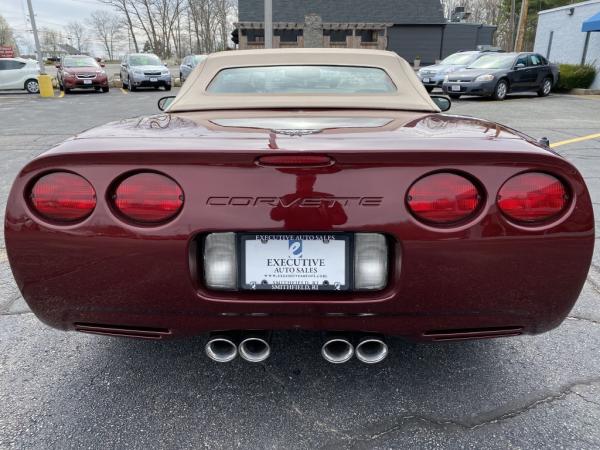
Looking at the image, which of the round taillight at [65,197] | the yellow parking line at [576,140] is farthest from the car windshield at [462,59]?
the round taillight at [65,197]

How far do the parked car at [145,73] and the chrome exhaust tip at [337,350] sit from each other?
69.1 feet

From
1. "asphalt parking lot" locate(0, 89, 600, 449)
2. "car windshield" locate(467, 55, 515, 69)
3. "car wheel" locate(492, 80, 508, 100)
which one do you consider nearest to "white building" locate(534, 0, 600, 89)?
"car windshield" locate(467, 55, 515, 69)

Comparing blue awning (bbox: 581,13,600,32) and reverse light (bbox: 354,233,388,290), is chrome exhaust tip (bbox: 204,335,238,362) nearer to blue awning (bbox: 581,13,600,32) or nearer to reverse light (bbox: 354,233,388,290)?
reverse light (bbox: 354,233,388,290)

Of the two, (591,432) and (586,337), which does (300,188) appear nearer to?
(591,432)

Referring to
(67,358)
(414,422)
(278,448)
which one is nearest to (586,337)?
(414,422)

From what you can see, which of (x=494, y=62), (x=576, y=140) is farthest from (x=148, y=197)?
(x=494, y=62)

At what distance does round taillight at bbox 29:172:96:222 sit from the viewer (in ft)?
5.41

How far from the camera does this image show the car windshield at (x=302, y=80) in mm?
2824

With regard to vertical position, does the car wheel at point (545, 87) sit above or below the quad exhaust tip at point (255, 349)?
below

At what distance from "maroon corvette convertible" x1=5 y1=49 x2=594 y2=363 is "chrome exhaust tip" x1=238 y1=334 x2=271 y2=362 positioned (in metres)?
0.09

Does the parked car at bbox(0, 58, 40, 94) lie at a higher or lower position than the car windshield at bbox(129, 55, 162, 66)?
lower

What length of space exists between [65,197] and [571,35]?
86.7ft

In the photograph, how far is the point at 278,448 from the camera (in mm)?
1778

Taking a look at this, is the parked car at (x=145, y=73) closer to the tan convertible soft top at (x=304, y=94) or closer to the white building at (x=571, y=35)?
the white building at (x=571, y=35)
